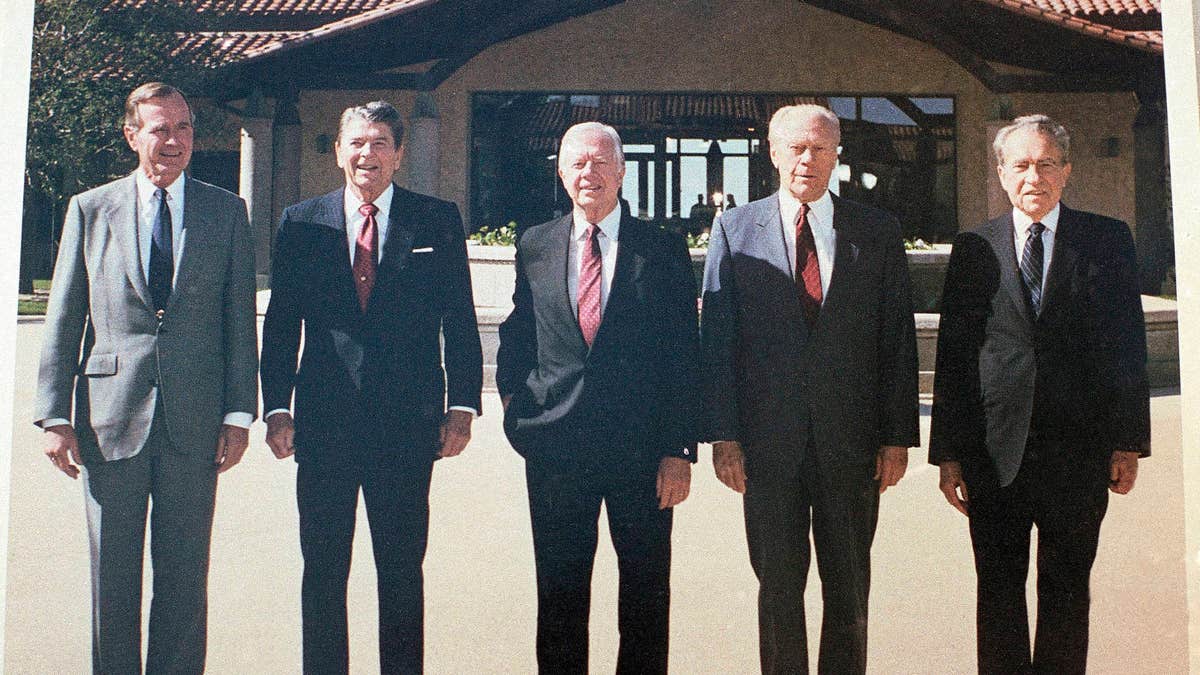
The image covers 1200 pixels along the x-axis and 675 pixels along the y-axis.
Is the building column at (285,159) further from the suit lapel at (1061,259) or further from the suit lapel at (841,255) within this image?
the suit lapel at (1061,259)

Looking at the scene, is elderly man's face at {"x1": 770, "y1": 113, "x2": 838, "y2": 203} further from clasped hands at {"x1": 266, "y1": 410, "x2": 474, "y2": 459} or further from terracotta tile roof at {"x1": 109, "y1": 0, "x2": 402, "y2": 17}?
terracotta tile roof at {"x1": 109, "y1": 0, "x2": 402, "y2": 17}

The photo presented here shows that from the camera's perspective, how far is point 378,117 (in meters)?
2.78

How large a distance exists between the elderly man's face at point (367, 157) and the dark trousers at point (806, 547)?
1.37 m

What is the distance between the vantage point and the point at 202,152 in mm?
2928

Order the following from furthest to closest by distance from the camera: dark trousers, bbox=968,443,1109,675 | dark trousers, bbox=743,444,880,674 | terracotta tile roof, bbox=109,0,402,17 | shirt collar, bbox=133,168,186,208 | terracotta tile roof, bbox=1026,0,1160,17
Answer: terracotta tile roof, bbox=109,0,402,17
terracotta tile roof, bbox=1026,0,1160,17
shirt collar, bbox=133,168,186,208
dark trousers, bbox=968,443,1109,675
dark trousers, bbox=743,444,880,674

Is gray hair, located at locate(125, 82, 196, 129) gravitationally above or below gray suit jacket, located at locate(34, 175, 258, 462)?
above

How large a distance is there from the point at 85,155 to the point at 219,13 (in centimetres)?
72

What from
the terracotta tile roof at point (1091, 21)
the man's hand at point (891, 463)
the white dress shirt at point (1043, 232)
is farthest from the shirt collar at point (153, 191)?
the terracotta tile roof at point (1091, 21)

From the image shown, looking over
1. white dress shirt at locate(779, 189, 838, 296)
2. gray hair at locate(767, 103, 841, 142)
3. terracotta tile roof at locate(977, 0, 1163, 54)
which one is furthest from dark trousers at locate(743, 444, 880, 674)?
terracotta tile roof at locate(977, 0, 1163, 54)

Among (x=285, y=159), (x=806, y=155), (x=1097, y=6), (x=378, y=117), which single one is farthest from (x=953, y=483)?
(x=285, y=159)

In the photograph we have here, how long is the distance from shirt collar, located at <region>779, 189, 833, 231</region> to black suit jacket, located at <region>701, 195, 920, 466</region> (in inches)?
1.5

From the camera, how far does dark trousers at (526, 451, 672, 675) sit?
2.54 m

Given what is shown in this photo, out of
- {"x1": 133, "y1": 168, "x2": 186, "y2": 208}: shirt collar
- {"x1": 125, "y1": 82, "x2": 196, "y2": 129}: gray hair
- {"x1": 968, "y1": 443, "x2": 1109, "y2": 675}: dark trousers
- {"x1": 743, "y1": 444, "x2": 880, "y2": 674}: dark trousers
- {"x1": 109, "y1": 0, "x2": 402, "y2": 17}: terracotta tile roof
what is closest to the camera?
{"x1": 743, "y1": 444, "x2": 880, "y2": 674}: dark trousers

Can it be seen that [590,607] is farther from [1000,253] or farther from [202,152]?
[202,152]
